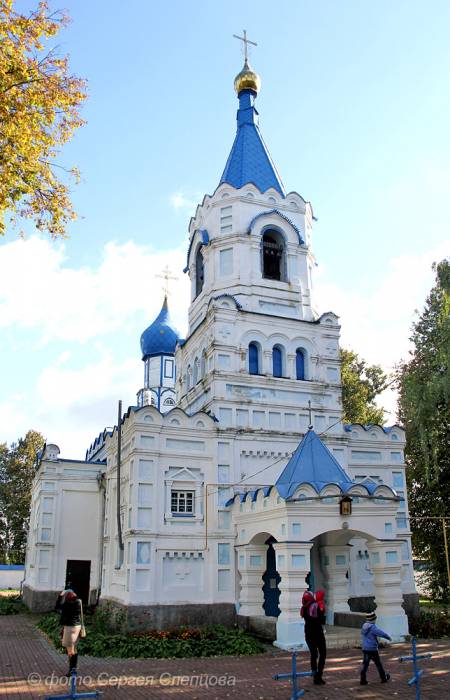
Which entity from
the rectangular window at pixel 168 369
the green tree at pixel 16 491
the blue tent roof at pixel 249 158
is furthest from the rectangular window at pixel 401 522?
the green tree at pixel 16 491

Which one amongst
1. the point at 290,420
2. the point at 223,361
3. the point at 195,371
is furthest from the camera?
the point at 195,371

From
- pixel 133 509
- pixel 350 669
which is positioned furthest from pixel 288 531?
pixel 133 509

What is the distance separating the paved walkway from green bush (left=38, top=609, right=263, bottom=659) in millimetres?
452

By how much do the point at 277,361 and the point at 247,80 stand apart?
12.2 meters

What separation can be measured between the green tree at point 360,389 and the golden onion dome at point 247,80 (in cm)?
1435

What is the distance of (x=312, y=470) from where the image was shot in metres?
15.3

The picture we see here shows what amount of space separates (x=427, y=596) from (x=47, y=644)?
18.0 m

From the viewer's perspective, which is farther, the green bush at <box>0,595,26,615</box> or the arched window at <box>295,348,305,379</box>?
the green bush at <box>0,595,26,615</box>

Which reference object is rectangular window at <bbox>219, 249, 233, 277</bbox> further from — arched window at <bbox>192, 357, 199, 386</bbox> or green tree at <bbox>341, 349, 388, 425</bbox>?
green tree at <bbox>341, 349, 388, 425</bbox>

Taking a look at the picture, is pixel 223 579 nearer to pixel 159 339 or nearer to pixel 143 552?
pixel 143 552

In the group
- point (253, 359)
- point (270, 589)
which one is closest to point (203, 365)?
point (253, 359)

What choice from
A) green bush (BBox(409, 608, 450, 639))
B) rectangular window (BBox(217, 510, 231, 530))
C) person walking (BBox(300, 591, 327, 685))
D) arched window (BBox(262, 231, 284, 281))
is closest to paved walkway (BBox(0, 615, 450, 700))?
person walking (BBox(300, 591, 327, 685))

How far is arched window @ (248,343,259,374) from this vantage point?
19094 millimetres

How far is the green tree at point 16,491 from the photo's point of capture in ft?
136
